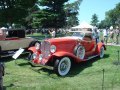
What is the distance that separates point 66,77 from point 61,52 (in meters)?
1.24

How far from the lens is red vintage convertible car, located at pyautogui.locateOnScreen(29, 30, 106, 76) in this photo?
1202cm

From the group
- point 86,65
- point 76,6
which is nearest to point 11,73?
point 86,65

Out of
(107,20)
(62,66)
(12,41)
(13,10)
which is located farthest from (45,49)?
(107,20)

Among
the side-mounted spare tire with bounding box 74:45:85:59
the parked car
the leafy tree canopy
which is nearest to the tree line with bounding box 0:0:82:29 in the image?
the leafy tree canopy

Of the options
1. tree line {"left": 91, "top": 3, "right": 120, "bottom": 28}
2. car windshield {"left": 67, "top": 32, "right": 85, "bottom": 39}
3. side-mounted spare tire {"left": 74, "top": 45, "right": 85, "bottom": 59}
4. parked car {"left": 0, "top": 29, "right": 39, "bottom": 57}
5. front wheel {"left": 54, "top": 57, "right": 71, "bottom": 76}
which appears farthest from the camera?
tree line {"left": 91, "top": 3, "right": 120, "bottom": 28}

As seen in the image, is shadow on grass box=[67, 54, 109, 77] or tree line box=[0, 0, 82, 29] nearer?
shadow on grass box=[67, 54, 109, 77]

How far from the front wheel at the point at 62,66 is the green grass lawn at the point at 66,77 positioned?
0.70 feet

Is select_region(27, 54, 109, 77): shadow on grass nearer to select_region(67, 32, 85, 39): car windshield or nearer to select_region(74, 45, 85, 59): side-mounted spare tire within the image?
select_region(74, 45, 85, 59): side-mounted spare tire

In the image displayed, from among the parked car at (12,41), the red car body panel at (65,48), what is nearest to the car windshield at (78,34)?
the red car body panel at (65,48)

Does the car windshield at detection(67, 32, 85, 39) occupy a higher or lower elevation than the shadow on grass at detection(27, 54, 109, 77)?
higher

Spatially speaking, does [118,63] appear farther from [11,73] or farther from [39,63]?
[11,73]

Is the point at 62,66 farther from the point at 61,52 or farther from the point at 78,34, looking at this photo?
the point at 78,34

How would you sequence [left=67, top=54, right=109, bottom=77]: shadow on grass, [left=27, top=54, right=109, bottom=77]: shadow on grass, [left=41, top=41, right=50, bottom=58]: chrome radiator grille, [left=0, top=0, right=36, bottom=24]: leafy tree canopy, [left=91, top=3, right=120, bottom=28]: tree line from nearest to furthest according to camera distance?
[left=27, top=54, right=109, bottom=77]: shadow on grass
[left=67, top=54, right=109, bottom=77]: shadow on grass
[left=41, top=41, right=50, bottom=58]: chrome radiator grille
[left=0, top=0, right=36, bottom=24]: leafy tree canopy
[left=91, top=3, right=120, bottom=28]: tree line

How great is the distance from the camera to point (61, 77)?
457 inches
